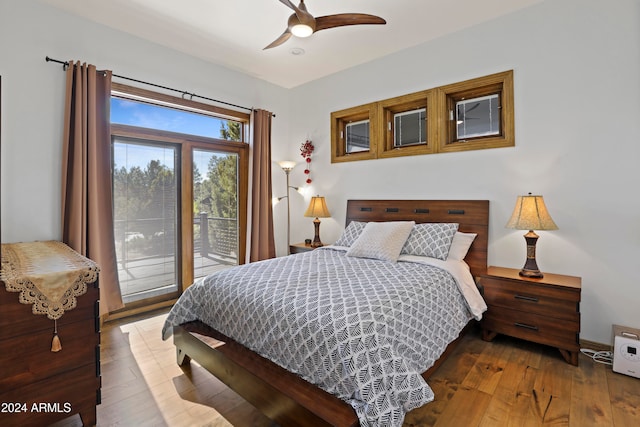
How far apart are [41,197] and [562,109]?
179 inches

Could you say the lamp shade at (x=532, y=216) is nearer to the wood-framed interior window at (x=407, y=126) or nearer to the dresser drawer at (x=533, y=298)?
the dresser drawer at (x=533, y=298)

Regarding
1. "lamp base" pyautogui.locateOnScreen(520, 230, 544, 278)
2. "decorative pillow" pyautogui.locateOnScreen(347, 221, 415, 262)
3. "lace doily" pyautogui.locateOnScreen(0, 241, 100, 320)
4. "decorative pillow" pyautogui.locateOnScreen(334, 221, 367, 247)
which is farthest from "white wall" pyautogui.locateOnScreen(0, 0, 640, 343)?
"lace doily" pyautogui.locateOnScreen(0, 241, 100, 320)

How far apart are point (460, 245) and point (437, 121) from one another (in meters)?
1.35

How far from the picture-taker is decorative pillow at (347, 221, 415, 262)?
2928 millimetres

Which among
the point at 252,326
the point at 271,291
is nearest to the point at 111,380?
the point at 252,326

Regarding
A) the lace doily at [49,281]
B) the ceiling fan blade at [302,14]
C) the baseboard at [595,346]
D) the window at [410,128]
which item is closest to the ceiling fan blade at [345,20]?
the ceiling fan blade at [302,14]

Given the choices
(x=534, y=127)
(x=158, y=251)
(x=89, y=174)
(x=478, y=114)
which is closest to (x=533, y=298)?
(x=534, y=127)

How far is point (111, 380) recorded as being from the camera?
7.31 ft

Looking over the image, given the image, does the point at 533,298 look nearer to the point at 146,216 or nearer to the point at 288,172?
the point at 288,172

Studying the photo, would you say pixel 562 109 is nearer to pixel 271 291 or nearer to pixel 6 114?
pixel 271 291

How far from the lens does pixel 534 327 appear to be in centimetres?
253

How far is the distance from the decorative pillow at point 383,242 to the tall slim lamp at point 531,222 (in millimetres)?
904

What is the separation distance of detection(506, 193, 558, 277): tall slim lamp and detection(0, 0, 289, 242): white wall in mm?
3944

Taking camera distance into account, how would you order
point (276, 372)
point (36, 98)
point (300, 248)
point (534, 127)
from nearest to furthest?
point (276, 372) < point (36, 98) < point (534, 127) < point (300, 248)
